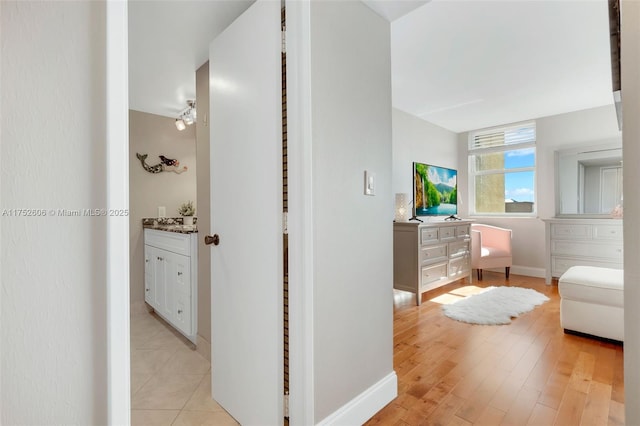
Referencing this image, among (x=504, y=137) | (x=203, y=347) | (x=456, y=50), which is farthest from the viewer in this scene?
(x=504, y=137)

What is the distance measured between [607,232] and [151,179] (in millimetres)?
5404

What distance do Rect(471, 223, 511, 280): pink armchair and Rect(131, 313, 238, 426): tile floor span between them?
378cm

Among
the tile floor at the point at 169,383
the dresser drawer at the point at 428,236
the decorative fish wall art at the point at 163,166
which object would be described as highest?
the decorative fish wall art at the point at 163,166

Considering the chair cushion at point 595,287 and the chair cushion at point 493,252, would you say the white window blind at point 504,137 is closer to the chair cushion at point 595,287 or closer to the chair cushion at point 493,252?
the chair cushion at point 493,252

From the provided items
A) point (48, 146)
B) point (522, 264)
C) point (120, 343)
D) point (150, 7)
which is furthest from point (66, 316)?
point (522, 264)

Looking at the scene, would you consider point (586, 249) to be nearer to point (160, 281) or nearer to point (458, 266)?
point (458, 266)

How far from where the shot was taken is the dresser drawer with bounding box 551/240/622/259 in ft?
12.1

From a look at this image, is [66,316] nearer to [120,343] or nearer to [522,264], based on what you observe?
[120,343]

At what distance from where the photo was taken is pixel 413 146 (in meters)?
4.51

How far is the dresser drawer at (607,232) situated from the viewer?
3660 millimetres

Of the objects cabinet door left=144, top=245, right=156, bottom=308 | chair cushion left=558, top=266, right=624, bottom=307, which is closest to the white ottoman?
chair cushion left=558, top=266, right=624, bottom=307

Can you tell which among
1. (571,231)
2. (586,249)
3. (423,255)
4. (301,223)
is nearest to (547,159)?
(571,231)

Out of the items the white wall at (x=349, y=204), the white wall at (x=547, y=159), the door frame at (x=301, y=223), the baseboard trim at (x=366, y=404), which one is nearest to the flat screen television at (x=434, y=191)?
the white wall at (x=547, y=159)

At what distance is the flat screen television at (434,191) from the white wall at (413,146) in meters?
0.13
